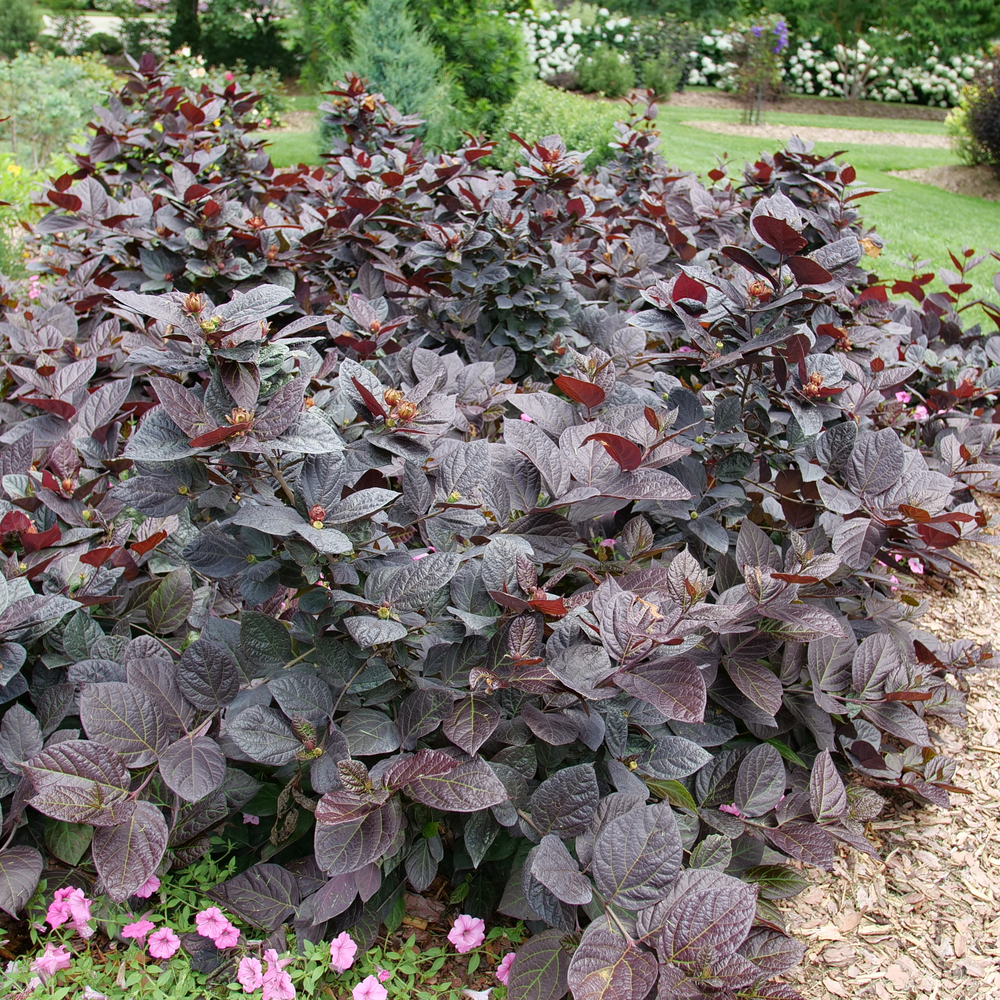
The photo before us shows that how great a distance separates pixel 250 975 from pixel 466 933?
0.36 metres

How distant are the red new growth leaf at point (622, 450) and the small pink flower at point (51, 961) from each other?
1.18 metres

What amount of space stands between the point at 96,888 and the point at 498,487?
1.00 meters

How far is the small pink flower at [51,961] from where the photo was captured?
1257mm

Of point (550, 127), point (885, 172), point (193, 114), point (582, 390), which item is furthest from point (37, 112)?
point (885, 172)

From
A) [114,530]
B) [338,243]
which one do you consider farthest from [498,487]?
[338,243]

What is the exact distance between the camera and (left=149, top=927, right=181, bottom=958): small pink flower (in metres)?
1.33

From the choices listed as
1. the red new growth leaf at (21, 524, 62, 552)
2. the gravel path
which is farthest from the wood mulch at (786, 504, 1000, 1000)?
the gravel path

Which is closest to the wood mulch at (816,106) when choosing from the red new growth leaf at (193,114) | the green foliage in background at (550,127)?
the green foliage in background at (550,127)

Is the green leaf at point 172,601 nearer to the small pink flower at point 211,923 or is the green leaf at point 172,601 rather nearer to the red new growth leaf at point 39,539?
Result: the red new growth leaf at point 39,539

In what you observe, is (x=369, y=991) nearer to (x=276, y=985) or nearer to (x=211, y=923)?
(x=276, y=985)

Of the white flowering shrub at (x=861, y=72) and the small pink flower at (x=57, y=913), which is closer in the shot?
the small pink flower at (x=57, y=913)

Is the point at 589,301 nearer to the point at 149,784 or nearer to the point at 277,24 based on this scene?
the point at 149,784

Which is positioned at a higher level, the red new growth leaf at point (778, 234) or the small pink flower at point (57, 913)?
the red new growth leaf at point (778, 234)

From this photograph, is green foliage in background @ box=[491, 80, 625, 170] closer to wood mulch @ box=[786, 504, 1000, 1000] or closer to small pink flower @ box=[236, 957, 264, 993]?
wood mulch @ box=[786, 504, 1000, 1000]
